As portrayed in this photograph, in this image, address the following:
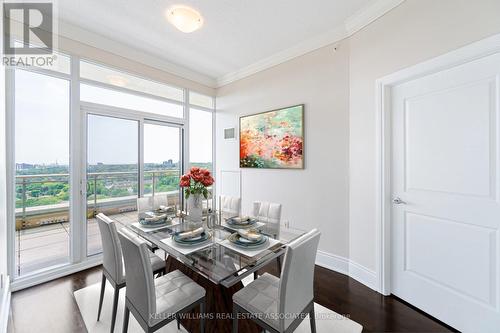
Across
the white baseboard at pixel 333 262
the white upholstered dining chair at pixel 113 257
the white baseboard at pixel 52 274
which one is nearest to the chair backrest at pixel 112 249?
the white upholstered dining chair at pixel 113 257

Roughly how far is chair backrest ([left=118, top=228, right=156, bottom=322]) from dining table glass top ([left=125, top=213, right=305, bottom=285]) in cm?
24

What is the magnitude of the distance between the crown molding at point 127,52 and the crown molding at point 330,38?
684mm

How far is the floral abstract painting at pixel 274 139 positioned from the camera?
9.96 ft

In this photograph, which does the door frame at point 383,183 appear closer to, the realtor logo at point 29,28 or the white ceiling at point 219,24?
the white ceiling at point 219,24

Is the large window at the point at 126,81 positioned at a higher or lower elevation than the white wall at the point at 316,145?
higher

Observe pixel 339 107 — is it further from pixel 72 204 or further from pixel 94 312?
pixel 72 204

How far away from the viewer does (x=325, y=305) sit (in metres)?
2.03

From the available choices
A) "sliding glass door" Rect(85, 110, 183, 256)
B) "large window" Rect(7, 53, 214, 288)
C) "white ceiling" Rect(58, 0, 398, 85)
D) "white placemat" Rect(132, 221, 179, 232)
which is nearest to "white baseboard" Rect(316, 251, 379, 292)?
"white placemat" Rect(132, 221, 179, 232)

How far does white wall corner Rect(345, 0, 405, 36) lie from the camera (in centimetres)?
211

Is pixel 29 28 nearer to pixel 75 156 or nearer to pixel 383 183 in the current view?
pixel 75 156

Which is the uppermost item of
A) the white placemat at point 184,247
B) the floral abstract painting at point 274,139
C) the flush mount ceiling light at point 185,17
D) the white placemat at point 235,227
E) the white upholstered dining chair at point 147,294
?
the flush mount ceiling light at point 185,17

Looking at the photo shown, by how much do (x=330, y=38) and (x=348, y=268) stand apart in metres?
2.94

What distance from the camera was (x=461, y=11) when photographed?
1621mm

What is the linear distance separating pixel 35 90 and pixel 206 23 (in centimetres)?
219
